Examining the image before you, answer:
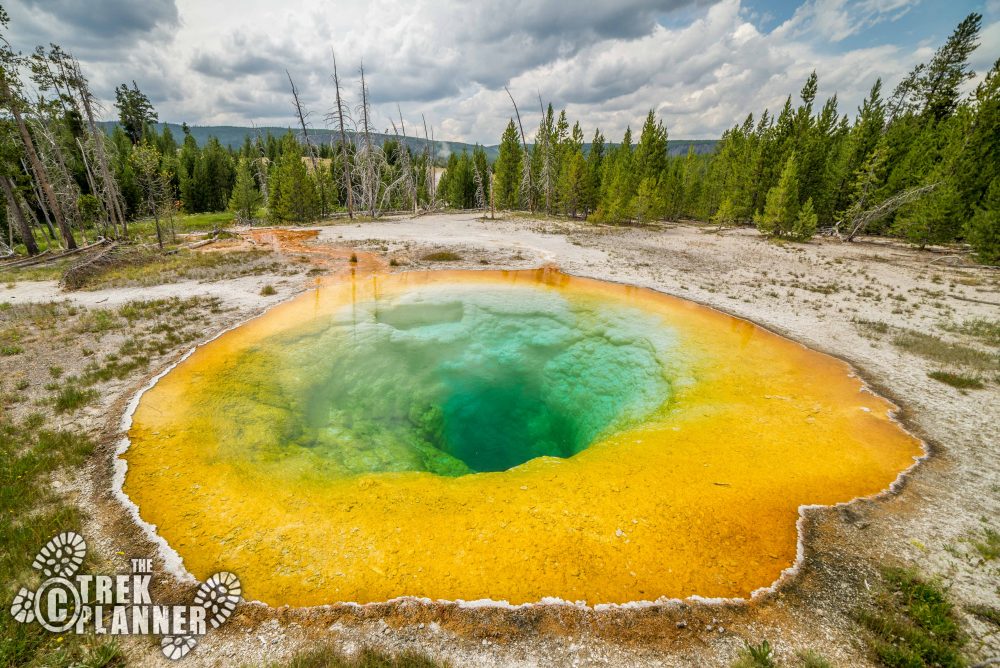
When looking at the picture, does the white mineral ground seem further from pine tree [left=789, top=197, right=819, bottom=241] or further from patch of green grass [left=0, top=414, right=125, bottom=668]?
pine tree [left=789, top=197, right=819, bottom=241]

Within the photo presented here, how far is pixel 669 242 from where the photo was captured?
112ft

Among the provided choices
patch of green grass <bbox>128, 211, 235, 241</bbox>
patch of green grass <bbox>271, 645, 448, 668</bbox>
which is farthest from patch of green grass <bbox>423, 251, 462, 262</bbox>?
patch of green grass <bbox>128, 211, 235, 241</bbox>

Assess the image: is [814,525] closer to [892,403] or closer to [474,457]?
[892,403]

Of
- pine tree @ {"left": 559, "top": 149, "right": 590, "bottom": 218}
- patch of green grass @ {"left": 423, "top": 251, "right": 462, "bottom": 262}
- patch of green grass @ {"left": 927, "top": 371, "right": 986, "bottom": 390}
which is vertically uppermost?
pine tree @ {"left": 559, "top": 149, "right": 590, "bottom": 218}

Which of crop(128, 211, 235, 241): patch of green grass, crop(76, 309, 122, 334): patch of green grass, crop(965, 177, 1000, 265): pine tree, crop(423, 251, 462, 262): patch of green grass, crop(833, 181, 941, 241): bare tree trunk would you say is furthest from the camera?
crop(128, 211, 235, 241): patch of green grass

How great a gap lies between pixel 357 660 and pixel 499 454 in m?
6.21

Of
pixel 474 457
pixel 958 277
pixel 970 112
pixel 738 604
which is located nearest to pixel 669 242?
pixel 958 277

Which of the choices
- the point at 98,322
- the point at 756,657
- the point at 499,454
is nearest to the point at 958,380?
the point at 756,657

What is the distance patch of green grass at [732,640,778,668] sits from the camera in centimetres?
408

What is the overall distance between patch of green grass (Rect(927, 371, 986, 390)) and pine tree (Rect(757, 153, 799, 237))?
3047 cm

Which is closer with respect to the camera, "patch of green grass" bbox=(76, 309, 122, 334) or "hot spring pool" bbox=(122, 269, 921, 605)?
"hot spring pool" bbox=(122, 269, 921, 605)

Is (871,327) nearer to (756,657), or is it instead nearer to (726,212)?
(756,657)

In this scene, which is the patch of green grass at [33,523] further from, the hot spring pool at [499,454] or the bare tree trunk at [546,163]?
the bare tree trunk at [546,163]

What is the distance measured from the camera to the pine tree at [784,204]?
34.2 meters
